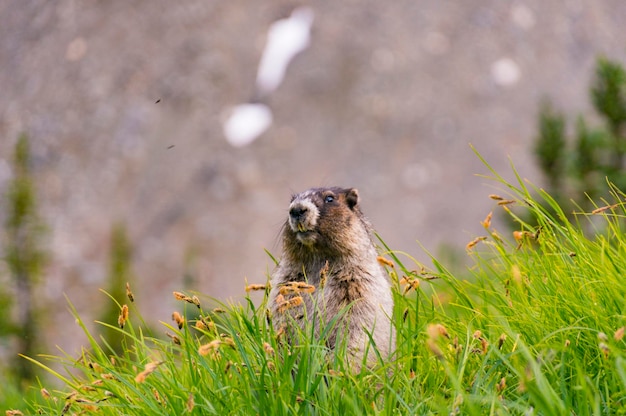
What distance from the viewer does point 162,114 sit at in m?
98.9

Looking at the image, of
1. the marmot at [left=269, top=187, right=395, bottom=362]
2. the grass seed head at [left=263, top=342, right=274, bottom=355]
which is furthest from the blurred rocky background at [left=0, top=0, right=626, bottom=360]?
the grass seed head at [left=263, top=342, right=274, bottom=355]

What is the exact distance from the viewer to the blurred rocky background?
8881 centimetres

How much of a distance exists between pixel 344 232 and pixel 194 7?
10398 cm

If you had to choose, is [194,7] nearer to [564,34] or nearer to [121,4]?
[121,4]

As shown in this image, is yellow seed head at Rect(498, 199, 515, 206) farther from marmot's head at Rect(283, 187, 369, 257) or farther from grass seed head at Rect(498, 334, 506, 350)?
marmot's head at Rect(283, 187, 369, 257)

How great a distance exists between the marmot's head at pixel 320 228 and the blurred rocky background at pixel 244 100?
75.9 m

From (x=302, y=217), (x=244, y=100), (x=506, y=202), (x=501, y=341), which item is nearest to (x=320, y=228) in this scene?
(x=302, y=217)

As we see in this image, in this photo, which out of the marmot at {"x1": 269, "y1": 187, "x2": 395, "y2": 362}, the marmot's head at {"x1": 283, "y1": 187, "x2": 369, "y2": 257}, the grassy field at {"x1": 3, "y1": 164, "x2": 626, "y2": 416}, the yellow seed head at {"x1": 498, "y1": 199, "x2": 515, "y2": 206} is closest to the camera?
the grassy field at {"x1": 3, "y1": 164, "x2": 626, "y2": 416}

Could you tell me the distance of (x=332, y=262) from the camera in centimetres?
621

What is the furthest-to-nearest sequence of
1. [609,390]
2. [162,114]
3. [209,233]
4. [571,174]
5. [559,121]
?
[162,114]
[209,233]
[559,121]
[571,174]
[609,390]

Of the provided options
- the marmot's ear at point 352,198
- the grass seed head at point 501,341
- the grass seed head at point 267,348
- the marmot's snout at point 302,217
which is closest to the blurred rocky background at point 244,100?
the marmot's ear at point 352,198

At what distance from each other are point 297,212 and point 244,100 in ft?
324

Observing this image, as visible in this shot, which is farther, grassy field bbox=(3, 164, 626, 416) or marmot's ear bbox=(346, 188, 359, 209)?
marmot's ear bbox=(346, 188, 359, 209)

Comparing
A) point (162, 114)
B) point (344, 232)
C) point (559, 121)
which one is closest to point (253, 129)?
point (162, 114)
